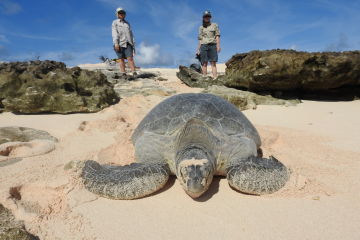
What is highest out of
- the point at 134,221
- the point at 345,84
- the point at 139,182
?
the point at 345,84

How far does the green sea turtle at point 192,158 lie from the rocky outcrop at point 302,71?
12.6 feet

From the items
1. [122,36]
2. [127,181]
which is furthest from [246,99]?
[127,181]

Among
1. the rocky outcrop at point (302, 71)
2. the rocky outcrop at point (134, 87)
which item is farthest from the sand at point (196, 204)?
the rocky outcrop at point (134, 87)

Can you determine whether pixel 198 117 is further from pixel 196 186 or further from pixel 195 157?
pixel 196 186

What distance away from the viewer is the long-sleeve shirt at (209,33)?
831 centimetres

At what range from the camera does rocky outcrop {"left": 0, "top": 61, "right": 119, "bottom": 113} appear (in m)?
5.38

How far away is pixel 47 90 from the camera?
551 centimetres

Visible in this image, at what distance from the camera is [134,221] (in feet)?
6.87

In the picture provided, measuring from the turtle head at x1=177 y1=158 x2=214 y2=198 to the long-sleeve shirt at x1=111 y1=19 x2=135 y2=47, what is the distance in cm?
638

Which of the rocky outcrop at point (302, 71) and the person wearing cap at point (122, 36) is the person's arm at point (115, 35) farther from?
the rocky outcrop at point (302, 71)

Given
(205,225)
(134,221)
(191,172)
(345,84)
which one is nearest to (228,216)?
(205,225)

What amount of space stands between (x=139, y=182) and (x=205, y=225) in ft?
2.30

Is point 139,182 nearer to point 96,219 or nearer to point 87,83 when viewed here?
point 96,219

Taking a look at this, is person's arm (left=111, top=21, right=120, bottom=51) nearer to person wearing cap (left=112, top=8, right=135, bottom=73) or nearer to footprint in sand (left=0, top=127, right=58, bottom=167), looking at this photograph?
person wearing cap (left=112, top=8, right=135, bottom=73)
